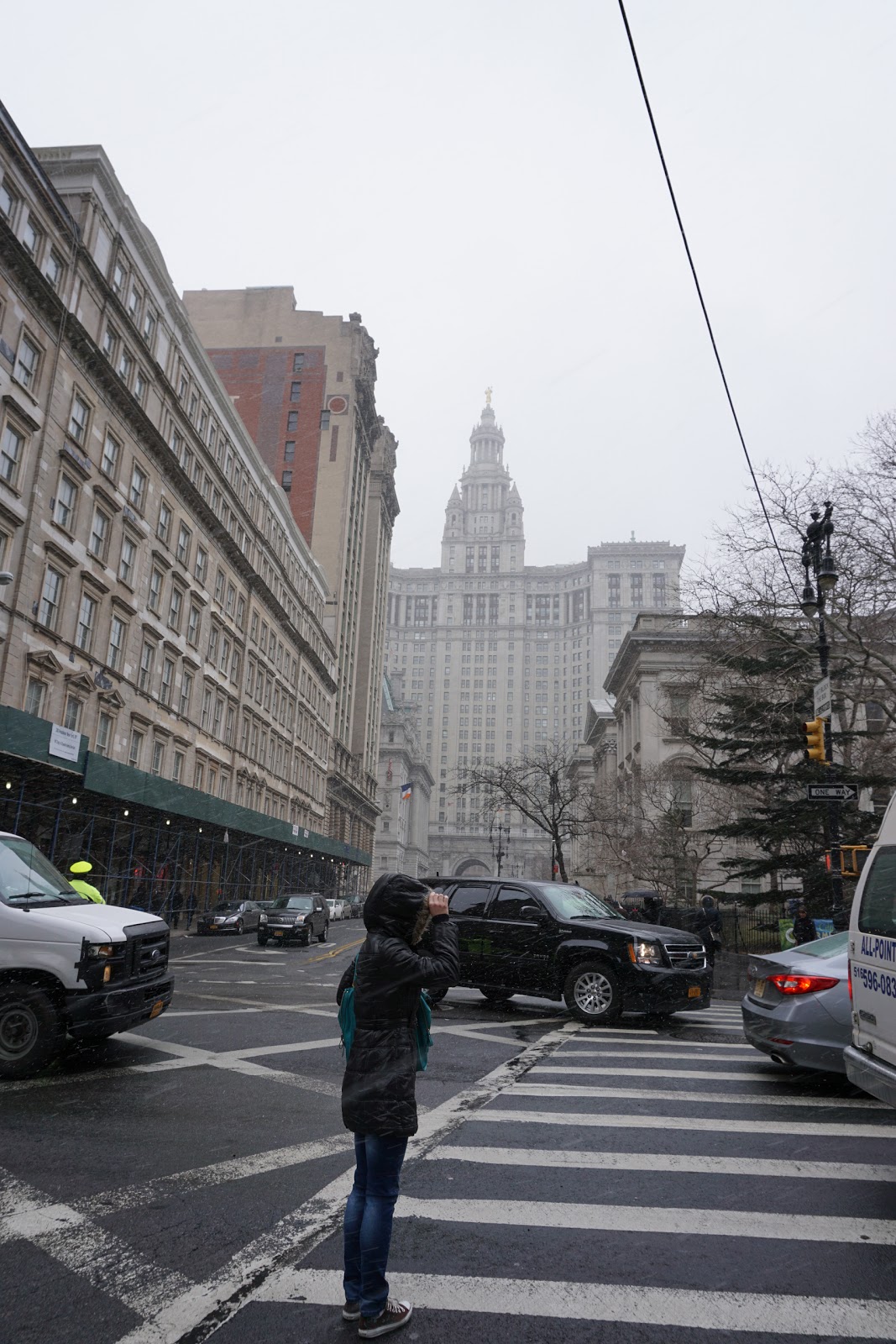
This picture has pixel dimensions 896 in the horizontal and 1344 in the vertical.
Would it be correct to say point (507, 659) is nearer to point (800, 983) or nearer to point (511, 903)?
point (511, 903)

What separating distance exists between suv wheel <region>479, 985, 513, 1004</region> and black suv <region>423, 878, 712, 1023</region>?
0.11 feet

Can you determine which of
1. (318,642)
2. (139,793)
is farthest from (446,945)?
(318,642)

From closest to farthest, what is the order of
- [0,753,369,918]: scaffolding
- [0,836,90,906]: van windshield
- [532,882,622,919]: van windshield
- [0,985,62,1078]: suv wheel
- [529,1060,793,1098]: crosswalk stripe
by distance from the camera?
[0,985,62,1078]: suv wheel
[0,836,90,906]: van windshield
[529,1060,793,1098]: crosswalk stripe
[532,882,622,919]: van windshield
[0,753,369,918]: scaffolding

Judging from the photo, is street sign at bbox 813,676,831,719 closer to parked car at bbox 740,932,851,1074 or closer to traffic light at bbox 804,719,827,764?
traffic light at bbox 804,719,827,764

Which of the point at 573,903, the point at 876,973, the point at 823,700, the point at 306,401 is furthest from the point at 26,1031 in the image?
the point at 306,401

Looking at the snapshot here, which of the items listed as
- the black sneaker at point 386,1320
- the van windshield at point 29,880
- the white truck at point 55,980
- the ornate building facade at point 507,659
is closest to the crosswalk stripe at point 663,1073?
the white truck at point 55,980

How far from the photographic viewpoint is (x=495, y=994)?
13.4m

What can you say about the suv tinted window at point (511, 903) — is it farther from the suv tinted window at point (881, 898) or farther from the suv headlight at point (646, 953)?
the suv tinted window at point (881, 898)

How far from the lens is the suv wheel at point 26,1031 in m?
7.91

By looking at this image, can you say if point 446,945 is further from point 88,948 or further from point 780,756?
point 780,756

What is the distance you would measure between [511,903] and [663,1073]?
4419mm

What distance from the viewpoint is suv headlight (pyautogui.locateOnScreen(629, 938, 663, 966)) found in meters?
11.7

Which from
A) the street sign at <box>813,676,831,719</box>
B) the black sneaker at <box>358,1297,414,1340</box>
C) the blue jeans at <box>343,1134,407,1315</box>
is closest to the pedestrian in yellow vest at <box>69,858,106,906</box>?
the blue jeans at <box>343,1134,407,1315</box>

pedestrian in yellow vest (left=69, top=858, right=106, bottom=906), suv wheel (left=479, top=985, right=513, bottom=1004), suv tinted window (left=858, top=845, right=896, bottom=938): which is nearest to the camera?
suv tinted window (left=858, top=845, right=896, bottom=938)
